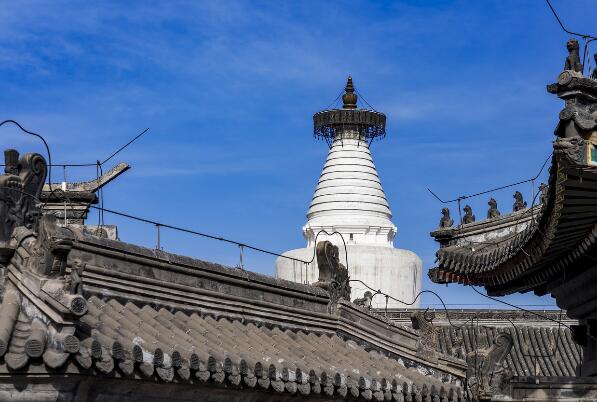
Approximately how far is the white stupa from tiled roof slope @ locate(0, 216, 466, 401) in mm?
34103

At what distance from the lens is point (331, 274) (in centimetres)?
1739

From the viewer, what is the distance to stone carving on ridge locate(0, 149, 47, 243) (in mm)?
11008

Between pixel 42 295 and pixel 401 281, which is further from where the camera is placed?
pixel 401 281

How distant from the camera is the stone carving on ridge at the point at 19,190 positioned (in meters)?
11.0

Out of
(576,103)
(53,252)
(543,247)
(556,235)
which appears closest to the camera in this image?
(53,252)

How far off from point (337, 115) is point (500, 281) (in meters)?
36.9

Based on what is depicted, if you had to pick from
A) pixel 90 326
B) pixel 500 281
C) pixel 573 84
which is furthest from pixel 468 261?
pixel 90 326

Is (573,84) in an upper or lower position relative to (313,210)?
lower

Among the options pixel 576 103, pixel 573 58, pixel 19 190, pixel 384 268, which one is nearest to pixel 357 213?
pixel 384 268

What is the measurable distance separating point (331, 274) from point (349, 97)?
132 feet

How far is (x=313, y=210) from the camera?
55875mm

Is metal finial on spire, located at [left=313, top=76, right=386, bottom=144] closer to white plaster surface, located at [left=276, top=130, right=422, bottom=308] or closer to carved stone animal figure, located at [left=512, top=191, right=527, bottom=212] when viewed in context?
white plaster surface, located at [left=276, top=130, right=422, bottom=308]

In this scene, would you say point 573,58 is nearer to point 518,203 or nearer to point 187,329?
point 187,329

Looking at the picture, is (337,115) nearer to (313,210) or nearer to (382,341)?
(313,210)
